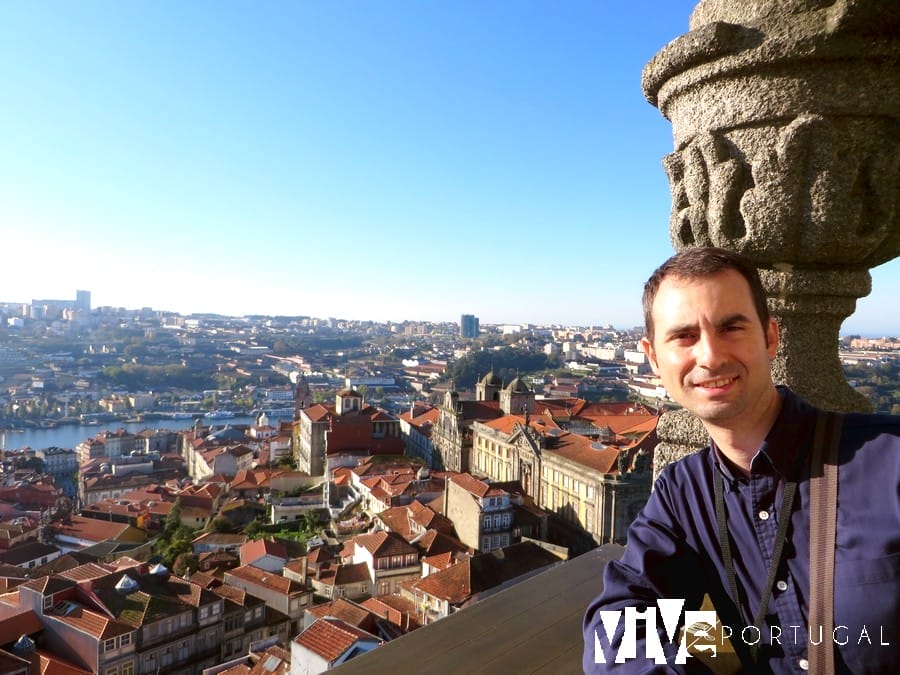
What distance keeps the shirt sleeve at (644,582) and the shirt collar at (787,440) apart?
6.2 inches

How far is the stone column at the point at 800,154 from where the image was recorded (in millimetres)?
1316

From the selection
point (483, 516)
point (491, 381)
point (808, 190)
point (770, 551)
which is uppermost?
point (808, 190)

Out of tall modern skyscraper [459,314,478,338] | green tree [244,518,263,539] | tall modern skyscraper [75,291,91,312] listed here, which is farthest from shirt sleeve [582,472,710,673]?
tall modern skyscraper [75,291,91,312]

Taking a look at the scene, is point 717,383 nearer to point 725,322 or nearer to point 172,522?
point 725,322

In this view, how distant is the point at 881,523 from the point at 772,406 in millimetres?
209

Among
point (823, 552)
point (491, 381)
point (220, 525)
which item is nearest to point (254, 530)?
point (220, 525)

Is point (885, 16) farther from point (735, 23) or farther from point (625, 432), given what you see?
point (625, 432)

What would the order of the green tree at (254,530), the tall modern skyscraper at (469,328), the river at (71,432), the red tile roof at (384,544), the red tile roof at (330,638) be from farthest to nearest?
the tall modern skyscraper at (469,328) → the river at (71,432) → the green tree at (254,530) → the red tile roof at (384,544) → the red tile roof at (330,638)

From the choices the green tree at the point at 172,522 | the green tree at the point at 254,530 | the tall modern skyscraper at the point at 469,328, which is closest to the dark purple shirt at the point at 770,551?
the green tree at the point at 254,530

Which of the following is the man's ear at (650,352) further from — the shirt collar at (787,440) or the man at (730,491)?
the shirt collar at (787,440)

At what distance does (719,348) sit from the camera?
884 mm

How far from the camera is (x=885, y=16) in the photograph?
4.17ft

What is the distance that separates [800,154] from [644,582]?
3.18ft

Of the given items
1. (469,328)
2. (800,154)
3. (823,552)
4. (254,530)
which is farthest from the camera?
(469,328)
